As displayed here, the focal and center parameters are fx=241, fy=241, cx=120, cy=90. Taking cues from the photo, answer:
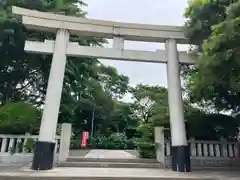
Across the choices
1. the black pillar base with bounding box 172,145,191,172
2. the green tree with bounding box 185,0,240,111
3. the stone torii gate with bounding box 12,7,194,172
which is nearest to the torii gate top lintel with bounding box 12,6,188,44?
the stone torii gate with bounding box 12,7,194,172

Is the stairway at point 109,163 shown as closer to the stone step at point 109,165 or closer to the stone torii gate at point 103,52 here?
the stone step at point 109,165

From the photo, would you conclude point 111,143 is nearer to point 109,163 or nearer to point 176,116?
point 109,163

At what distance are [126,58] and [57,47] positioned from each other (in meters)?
1.89

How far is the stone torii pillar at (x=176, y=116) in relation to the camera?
594cm

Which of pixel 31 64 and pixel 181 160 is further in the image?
pixel 31 64

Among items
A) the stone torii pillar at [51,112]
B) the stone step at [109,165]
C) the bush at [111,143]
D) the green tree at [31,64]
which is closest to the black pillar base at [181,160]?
the stone step at [109,165]

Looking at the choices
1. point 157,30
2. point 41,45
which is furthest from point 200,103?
point 41,45

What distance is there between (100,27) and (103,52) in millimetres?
742

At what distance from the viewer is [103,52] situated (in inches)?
261

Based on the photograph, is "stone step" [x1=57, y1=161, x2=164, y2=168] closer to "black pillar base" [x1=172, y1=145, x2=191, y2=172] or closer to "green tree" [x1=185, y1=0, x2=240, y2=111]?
"black pillar base" [x1=172, y1=145, x2=191, y2=172]

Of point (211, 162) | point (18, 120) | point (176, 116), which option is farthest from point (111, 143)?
point (176, 116)

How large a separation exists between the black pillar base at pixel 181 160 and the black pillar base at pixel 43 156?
Answer: 3039 mm

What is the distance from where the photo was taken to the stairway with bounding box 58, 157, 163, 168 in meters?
6.58

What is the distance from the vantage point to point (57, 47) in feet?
21.2
